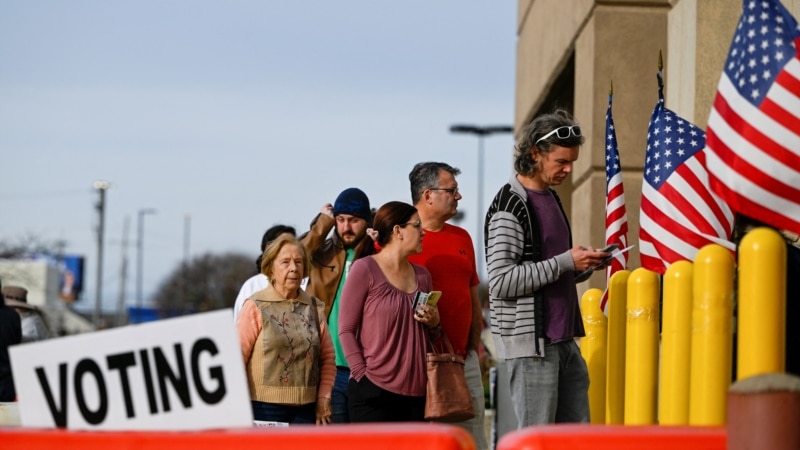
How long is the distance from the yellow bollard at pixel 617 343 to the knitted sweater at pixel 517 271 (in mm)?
289

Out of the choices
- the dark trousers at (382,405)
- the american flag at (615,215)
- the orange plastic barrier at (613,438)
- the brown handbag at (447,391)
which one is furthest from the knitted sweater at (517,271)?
the orange plastic barrier at (613,438)

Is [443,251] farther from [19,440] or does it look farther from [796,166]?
[19,440]

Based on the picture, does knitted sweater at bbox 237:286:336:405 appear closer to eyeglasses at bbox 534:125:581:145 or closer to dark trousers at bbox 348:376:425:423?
dark trousers at bbox 348:376:425:423

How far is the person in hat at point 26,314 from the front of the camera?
1374 cm

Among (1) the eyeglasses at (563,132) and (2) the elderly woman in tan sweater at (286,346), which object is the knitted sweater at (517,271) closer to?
(1) the eyeglasses at (563,132)

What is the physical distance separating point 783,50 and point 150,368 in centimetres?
288

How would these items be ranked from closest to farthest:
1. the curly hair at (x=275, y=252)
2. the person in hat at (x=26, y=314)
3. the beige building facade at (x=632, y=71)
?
the curly hair at (x=275, y=252)
the beige building facade at (x=632, y=71)
the person in hat at (x=26, y=314)

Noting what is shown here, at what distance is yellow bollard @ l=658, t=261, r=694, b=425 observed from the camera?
5.77m

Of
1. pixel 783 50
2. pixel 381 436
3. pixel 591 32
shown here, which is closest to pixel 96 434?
pixel 381 436

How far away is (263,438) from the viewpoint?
15.9 feet

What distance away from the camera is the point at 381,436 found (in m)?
4.74

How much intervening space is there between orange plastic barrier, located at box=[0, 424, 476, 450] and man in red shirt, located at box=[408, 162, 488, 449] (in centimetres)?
306

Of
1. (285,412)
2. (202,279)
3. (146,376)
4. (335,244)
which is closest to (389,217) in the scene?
(285,412)

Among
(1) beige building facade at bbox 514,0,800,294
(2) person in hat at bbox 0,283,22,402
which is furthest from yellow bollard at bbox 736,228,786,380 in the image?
A: (2) person in hat at bbox 0,283,22,402
